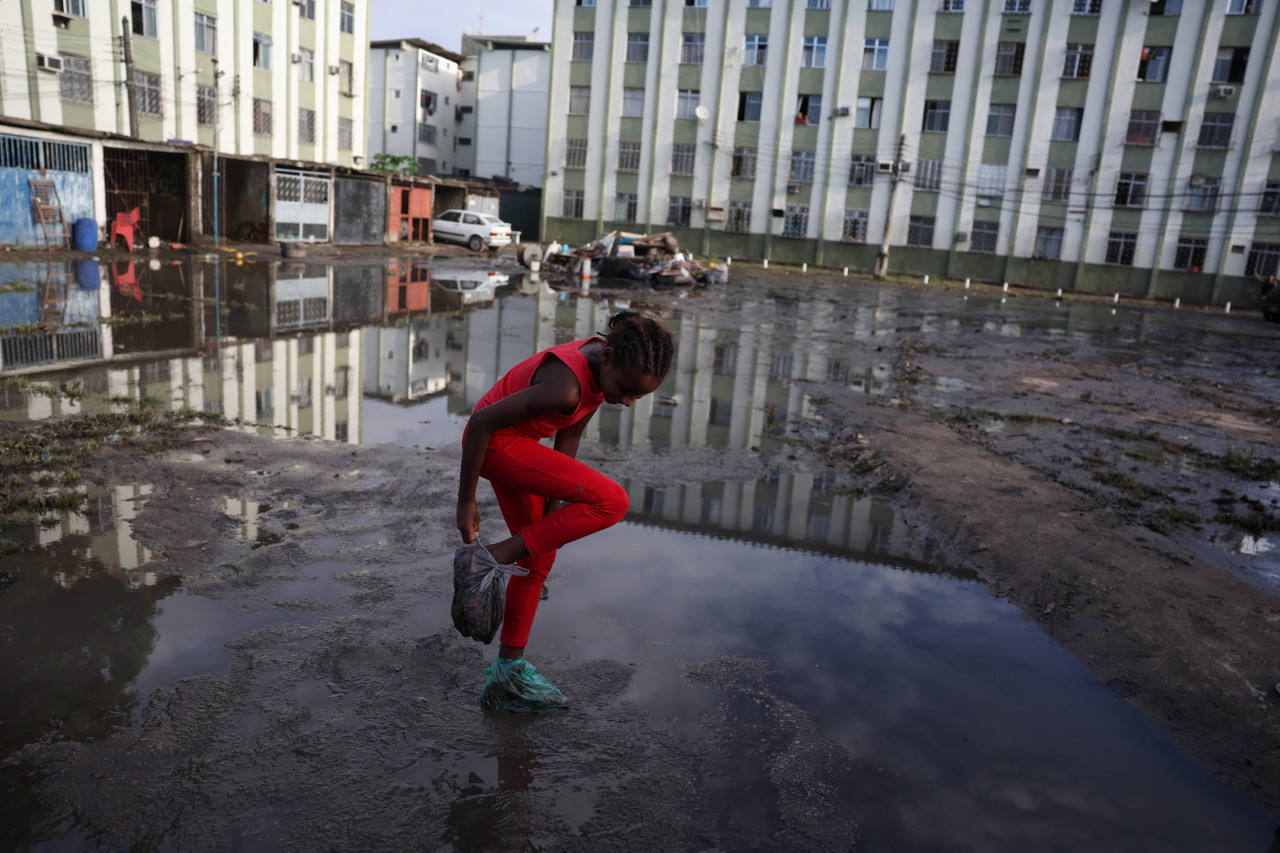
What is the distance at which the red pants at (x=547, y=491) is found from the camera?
2916mm

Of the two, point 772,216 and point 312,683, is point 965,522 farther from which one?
point 772,216

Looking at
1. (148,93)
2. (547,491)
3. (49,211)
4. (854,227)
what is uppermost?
(148,93)

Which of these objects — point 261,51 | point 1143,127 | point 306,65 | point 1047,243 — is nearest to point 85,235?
point 261,51

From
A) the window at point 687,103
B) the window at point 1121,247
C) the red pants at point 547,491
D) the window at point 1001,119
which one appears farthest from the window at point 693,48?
the red pants at point 547,491

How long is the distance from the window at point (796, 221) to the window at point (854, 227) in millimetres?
1834

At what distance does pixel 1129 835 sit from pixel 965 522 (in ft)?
9.51

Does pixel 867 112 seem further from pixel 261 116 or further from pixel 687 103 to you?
pixel 261 116

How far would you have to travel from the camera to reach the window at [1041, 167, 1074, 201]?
37.8m

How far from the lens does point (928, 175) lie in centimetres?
3909

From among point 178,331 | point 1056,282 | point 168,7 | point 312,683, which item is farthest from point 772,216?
point 312,683

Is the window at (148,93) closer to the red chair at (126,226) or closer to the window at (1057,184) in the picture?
the red chair at (126,226)

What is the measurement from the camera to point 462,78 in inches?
2167

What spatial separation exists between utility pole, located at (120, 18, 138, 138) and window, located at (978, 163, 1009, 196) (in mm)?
34057

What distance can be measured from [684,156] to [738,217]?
3.99 meters
